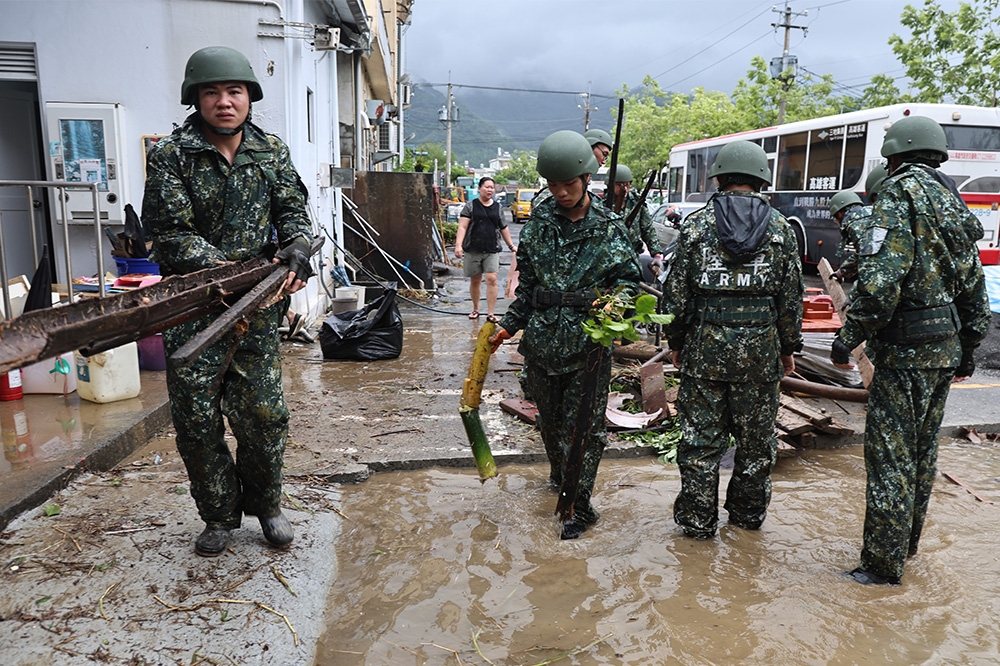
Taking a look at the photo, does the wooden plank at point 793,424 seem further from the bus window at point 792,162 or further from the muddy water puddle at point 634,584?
the bus window at point 792,162

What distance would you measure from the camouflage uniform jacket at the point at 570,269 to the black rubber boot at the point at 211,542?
172 cm

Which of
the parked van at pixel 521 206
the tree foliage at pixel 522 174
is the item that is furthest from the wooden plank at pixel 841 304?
the tree foliage at pixel 522 174

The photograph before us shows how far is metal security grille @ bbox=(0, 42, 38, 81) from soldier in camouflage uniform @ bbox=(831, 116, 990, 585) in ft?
25.5

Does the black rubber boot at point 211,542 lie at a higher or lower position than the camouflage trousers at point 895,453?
lower

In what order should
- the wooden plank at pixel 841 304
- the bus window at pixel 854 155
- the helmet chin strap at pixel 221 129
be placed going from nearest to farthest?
the helmet chin strap at pixel 221 129 → the wooden plank at pixel 841 304 → the bus window at pixel 854 155

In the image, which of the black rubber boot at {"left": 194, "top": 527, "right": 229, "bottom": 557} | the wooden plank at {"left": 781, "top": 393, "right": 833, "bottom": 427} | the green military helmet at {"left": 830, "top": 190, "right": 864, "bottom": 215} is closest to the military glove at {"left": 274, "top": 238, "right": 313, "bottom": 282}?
the black rubber boot at {"left": 194, "top": 527, "right": 229, "bottom": 557}

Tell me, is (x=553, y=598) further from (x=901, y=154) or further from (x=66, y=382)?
(x=66, y=382)

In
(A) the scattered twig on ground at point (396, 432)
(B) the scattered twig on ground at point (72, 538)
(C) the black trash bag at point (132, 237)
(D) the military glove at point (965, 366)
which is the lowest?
(A) the scattered twig on ground at point (396, 432)

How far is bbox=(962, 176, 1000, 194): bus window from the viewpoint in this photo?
14656mm

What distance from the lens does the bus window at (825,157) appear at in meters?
16.2

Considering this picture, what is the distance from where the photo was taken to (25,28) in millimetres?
7250

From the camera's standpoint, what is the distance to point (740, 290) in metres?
3.59

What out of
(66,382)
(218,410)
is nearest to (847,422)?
(218,410)

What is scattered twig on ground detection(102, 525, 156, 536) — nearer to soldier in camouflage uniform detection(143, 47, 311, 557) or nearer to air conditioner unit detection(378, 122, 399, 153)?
soldier in camouflage uniform detection(143, 47, 311, 557)
